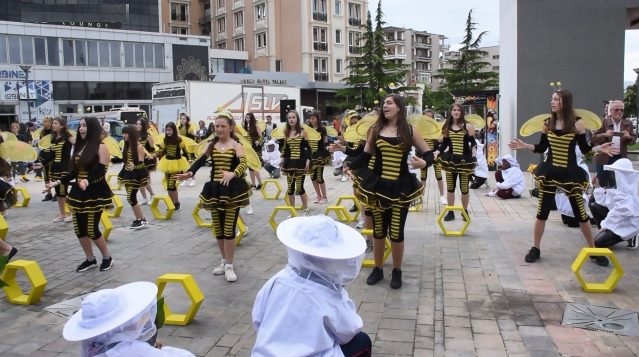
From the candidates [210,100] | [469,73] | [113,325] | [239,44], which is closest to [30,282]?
[113,325]

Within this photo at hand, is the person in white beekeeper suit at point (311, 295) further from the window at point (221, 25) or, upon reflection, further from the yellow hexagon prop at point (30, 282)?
the window at point (221, 25)

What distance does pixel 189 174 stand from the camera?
6.88 metres

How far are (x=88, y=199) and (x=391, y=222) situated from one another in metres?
3.56

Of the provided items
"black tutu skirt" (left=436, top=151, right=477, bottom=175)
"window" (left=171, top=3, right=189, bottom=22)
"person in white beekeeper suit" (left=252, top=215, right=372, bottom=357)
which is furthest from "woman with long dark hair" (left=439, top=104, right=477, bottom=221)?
"window" (left=171, top=3, right=189, bottom=22)

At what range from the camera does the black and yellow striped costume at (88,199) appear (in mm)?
6680

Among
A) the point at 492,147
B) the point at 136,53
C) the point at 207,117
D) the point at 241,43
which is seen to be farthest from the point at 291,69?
the point at 492,147

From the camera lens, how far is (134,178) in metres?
9.93

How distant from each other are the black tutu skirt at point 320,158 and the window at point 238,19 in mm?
53139

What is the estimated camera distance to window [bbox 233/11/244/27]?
2400 inches

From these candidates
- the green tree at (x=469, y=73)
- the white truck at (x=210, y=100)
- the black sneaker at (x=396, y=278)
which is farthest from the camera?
the green tree at (x=469, y=73)

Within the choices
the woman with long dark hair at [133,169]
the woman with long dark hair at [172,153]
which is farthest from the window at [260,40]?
the woman with long dark hair at [133,169]

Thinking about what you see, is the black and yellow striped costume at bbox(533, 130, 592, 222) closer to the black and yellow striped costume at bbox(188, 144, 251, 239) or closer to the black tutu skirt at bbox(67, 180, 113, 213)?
the black and yellow striped costume at bbox(188, 144, 251, 239)

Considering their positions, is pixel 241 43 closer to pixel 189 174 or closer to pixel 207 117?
pixel 207 117

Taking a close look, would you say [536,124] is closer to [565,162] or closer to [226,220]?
Result: [565,162]
